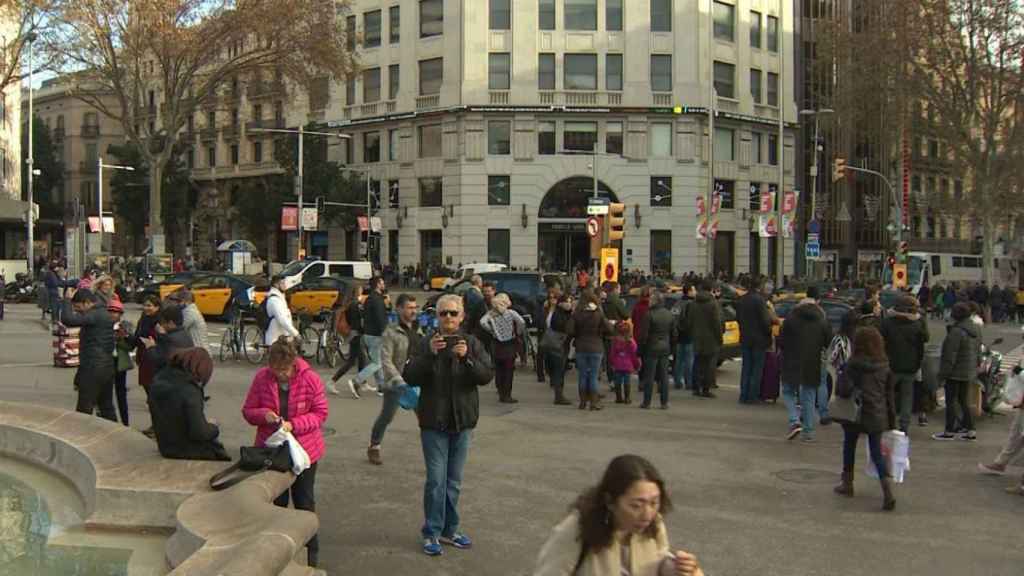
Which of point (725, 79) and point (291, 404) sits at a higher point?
point (725, 79)

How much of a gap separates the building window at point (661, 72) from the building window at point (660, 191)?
5.00 meters

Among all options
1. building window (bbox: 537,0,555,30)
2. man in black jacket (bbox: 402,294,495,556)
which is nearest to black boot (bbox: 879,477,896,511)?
man in black jacket (bbox: 402,294,495,556)

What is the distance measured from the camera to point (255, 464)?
6.48 metres

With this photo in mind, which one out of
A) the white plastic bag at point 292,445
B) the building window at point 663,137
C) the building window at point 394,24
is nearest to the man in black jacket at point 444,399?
the white plastic bag at point 292,445

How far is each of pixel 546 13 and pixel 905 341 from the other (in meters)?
45.3

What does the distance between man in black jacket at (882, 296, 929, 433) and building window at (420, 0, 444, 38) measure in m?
46.3

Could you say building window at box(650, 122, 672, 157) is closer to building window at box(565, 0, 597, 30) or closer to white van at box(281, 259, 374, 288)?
building window at box(565, 0, 597, 30)

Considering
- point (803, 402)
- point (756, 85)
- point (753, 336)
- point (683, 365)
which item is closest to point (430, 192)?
point (756, 85)

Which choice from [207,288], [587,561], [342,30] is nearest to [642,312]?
[587,561]

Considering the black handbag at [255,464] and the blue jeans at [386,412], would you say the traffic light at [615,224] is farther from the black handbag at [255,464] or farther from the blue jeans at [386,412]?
the black handbag at [255,464]

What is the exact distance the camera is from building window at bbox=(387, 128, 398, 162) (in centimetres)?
5686

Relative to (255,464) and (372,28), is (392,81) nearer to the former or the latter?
(372,28)

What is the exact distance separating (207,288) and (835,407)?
23.8 metres

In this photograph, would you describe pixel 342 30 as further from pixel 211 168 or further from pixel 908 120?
pixel 211 168
